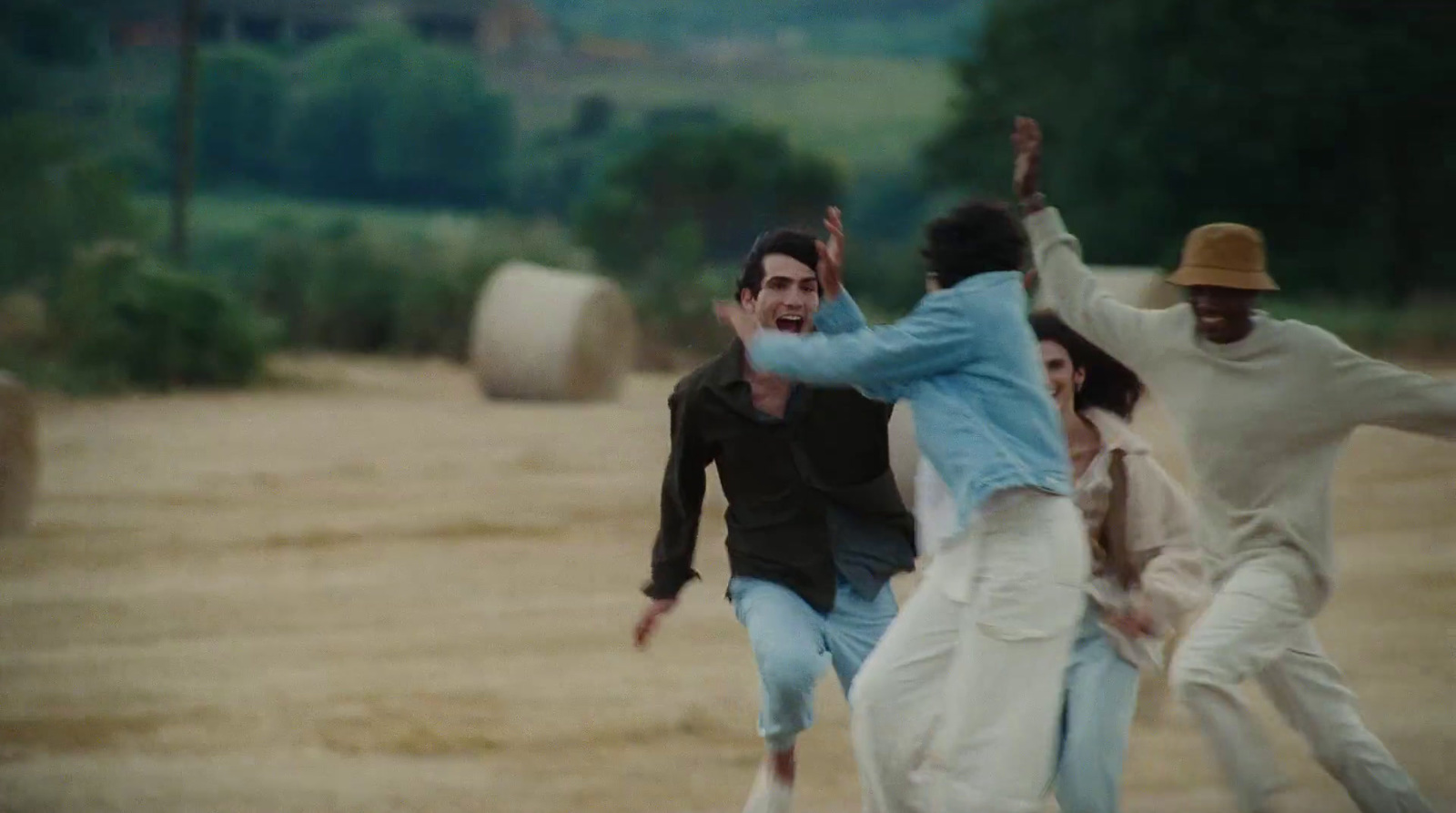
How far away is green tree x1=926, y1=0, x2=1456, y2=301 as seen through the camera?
35.6m

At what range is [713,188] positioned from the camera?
1783 inches

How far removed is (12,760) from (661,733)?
89.0 inches

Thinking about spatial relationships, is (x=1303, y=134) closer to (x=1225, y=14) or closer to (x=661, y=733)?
(x=1225, y=14)

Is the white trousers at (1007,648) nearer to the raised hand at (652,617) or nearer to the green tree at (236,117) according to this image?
the raised hand at (652,617)

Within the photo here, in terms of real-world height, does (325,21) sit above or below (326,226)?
above

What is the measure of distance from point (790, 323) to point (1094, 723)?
1.26m

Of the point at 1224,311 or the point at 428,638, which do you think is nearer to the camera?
the point at 1224,311

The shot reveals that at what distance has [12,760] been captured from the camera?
9211 millimetres

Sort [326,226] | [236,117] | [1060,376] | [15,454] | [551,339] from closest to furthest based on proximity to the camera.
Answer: [1060,376]
[15,454]
[551,339]
[326,226]
[236,117]

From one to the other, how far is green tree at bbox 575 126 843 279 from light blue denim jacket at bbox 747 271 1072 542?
3670 cm

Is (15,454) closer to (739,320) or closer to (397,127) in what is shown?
(739,320)

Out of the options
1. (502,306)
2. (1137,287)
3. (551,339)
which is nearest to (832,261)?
(1137,287)

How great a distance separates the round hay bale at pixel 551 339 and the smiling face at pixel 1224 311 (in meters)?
16.1

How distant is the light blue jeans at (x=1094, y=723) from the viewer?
21.8ft
